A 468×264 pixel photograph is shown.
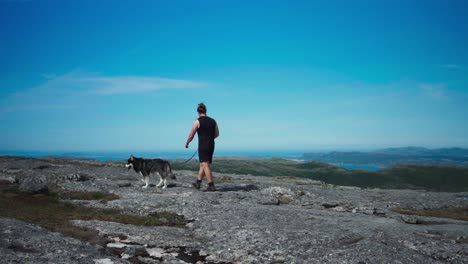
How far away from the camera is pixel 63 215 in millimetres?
14242

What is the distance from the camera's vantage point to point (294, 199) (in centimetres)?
2292

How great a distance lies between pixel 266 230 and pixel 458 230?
29.1 feet

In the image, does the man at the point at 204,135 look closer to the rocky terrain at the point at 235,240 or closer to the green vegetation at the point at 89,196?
the rocky terrain at the point at 235,240

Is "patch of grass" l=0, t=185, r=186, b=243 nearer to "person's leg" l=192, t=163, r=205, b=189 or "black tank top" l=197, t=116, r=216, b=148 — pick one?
"person's leg" l=192, t=163, r=205, b=189

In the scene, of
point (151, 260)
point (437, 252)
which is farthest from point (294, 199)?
point (151, 260)

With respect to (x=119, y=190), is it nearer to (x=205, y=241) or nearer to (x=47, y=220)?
(x=47, y=220)

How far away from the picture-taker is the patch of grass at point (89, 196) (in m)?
18.9

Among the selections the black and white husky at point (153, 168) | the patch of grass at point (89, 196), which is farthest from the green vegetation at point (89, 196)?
the black and white husky at point (153, 168)

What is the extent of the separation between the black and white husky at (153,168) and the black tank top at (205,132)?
157 inches

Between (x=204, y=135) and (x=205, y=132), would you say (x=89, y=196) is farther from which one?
(x=205, y=132)

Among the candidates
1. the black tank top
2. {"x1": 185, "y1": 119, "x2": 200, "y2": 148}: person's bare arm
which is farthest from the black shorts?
{"x1": 185, "y1": 119, "x2": 200, "y2": 148}: person's bare arm

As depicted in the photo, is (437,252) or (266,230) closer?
(437,252)

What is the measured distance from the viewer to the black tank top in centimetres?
1988

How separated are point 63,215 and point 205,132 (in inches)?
361
